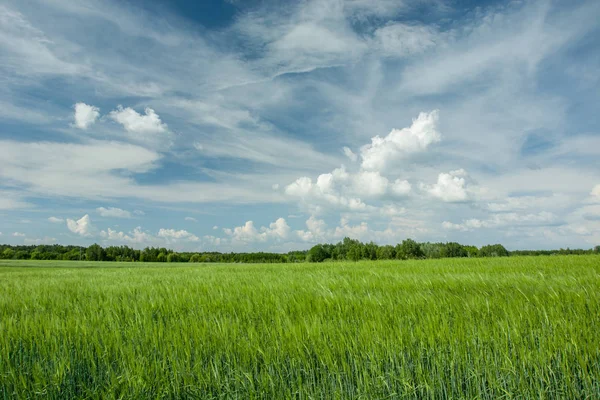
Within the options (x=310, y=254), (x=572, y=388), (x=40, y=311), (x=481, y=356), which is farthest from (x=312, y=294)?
(x=310, y=254)

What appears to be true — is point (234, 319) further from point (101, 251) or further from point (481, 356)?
point (101, 251)

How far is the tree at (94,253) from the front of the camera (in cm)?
6606

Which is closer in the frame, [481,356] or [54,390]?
[54,390]

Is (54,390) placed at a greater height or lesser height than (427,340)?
lesser

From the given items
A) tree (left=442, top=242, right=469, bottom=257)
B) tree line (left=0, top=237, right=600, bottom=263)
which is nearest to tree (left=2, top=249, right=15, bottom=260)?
tree line (left=0, top=237, right=600, bottom=263)

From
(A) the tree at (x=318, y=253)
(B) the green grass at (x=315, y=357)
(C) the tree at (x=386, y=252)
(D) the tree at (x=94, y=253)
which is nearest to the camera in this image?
(B) the green grass at (x=315, y=357)

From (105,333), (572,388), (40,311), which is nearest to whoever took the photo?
(572,388)

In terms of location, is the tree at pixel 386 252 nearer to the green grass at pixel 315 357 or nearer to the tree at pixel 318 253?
the tree at pixel 318 253

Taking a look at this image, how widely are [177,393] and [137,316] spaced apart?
6.12ft

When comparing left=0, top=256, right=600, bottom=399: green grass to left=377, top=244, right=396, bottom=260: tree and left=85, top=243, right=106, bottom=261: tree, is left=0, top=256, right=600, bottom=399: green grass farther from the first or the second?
left=85, top=243, right=106, bottom=261: tree

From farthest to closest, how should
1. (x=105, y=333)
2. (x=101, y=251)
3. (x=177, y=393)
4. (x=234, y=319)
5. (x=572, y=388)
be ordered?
(x=101, y=251), (x=234, y=319), (x=105, y=333), (x=572, y=388), (x=177, y=393)

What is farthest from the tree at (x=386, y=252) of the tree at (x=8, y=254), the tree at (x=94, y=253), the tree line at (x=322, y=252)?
the tree at (x=8, y=254)

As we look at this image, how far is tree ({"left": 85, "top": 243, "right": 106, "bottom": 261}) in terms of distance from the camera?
66062 mm

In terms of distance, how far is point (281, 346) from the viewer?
112 inches
